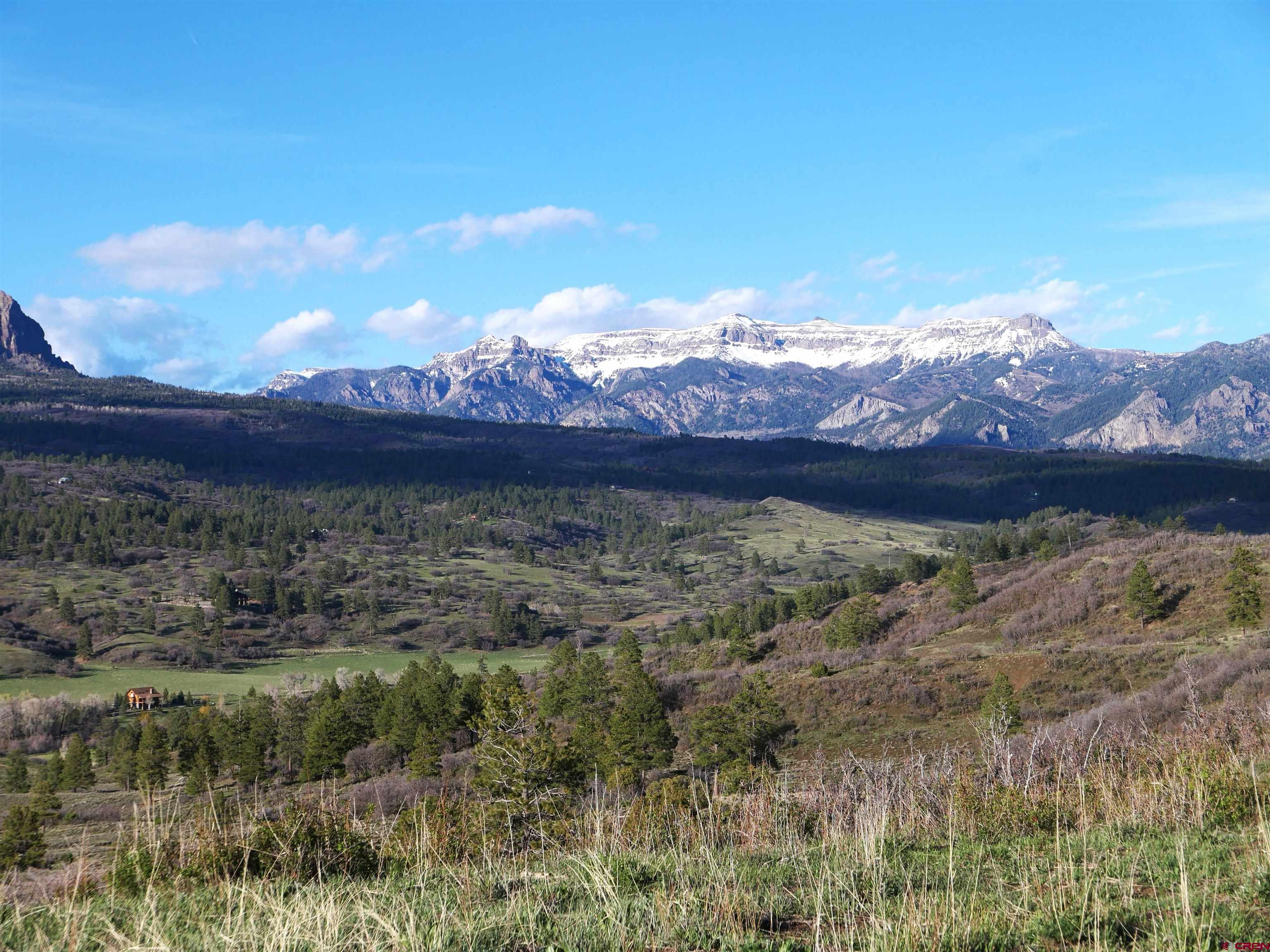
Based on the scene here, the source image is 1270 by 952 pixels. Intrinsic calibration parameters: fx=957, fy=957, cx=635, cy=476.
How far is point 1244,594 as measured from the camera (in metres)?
39.2

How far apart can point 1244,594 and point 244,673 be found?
7880 centimetres

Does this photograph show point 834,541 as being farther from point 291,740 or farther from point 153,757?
point 153,757

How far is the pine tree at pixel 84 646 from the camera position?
88688mm

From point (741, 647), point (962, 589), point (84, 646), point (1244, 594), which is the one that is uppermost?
point (1244, 594)

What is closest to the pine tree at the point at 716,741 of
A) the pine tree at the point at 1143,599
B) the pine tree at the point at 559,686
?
the pine tree at the point at 559,686

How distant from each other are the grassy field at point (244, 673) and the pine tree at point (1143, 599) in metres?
45.2

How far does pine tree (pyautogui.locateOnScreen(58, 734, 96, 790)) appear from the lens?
151 ft

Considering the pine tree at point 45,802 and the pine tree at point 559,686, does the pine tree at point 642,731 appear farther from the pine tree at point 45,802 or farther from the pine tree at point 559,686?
the pine tree at point 45,802

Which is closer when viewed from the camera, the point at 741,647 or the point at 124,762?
the point at 124,762

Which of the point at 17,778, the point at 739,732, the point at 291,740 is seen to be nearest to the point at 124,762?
the point at 17,778

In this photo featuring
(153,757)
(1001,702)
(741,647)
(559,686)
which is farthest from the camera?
(741,647)

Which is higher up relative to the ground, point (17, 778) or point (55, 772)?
point (17, 778)

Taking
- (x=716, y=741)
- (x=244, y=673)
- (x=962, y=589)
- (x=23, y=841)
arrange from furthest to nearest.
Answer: (x=244, y=673)
(x=962, y=589)
(x=716, y=741)
(x=23, y=841)

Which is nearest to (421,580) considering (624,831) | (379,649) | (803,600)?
(379,649)
